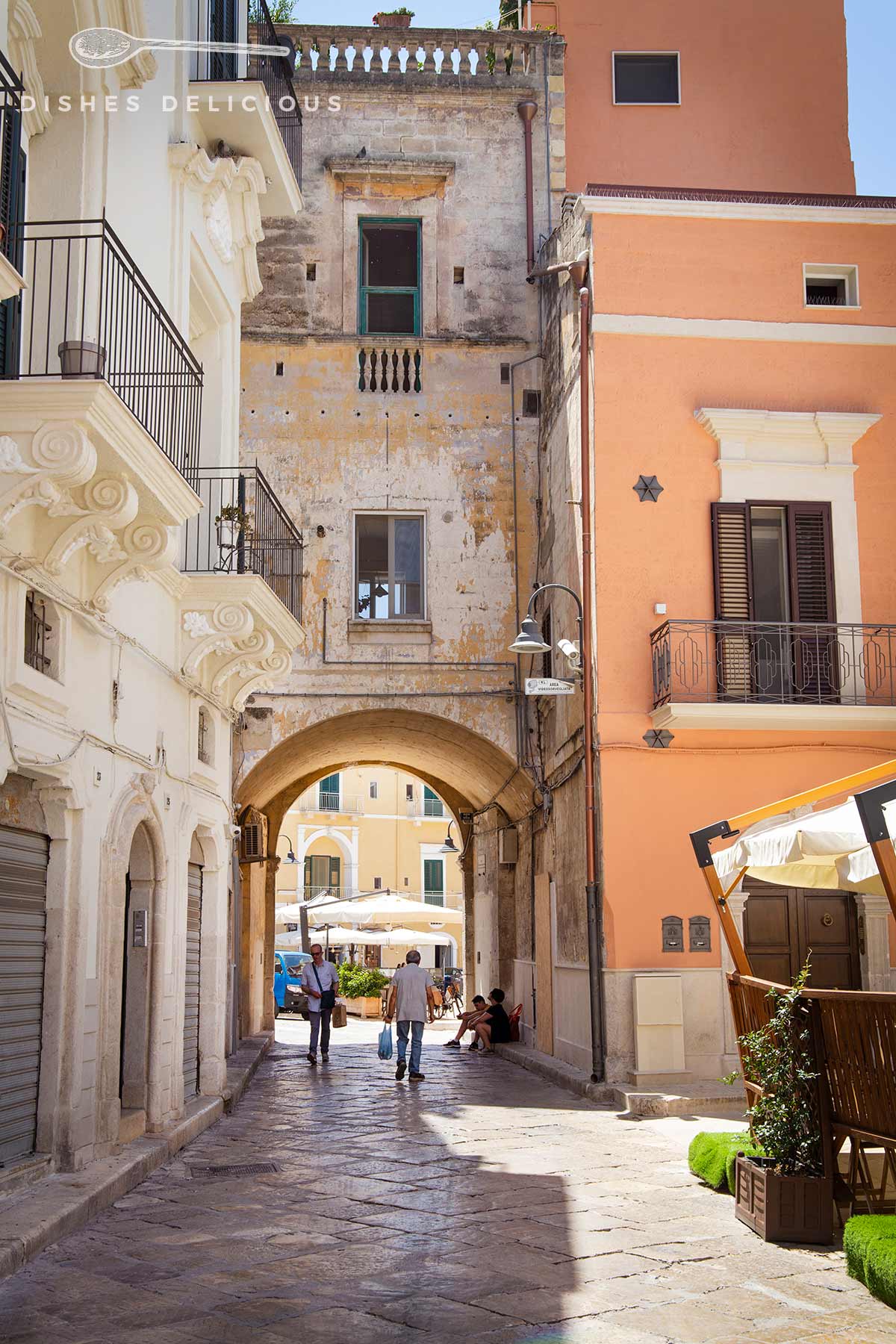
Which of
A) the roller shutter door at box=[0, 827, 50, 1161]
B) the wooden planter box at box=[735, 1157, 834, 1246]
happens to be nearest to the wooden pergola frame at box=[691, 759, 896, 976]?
the wooden planter box at box=[735, 1157, 834, 1246]

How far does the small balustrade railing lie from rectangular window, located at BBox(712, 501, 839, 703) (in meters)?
5.80

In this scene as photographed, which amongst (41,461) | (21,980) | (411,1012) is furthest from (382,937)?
(41,461)

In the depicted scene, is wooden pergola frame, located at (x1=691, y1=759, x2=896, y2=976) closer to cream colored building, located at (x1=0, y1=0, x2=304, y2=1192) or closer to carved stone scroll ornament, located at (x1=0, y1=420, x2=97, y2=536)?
cream colored building, located at (x1=0, y1=0, x2=304, y2=1192)

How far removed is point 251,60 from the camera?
47.8 feet

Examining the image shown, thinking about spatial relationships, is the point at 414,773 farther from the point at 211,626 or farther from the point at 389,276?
the point at 211,626

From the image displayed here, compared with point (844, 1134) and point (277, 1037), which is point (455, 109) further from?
point (844, 1134)

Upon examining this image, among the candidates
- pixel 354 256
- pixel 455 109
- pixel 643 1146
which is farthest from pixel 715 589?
pixel 455 109

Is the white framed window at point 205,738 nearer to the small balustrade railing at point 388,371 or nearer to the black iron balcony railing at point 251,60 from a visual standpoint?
the black iron balcony railing at point 251,60

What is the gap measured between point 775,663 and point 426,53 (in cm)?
1121

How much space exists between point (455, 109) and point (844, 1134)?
17226mm

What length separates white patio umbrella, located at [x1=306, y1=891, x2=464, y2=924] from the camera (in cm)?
3250

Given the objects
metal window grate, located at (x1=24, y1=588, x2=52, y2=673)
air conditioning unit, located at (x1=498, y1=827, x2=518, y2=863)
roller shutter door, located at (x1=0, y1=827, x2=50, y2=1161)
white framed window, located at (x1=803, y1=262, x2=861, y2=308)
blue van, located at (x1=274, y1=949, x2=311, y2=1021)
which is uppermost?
white framed window, located at (x1=803, y1=262, x2=861, y2=308)

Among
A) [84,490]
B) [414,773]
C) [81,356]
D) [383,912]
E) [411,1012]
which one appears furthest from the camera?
[383,912]

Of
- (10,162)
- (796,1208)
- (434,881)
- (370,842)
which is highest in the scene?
(10,162)
